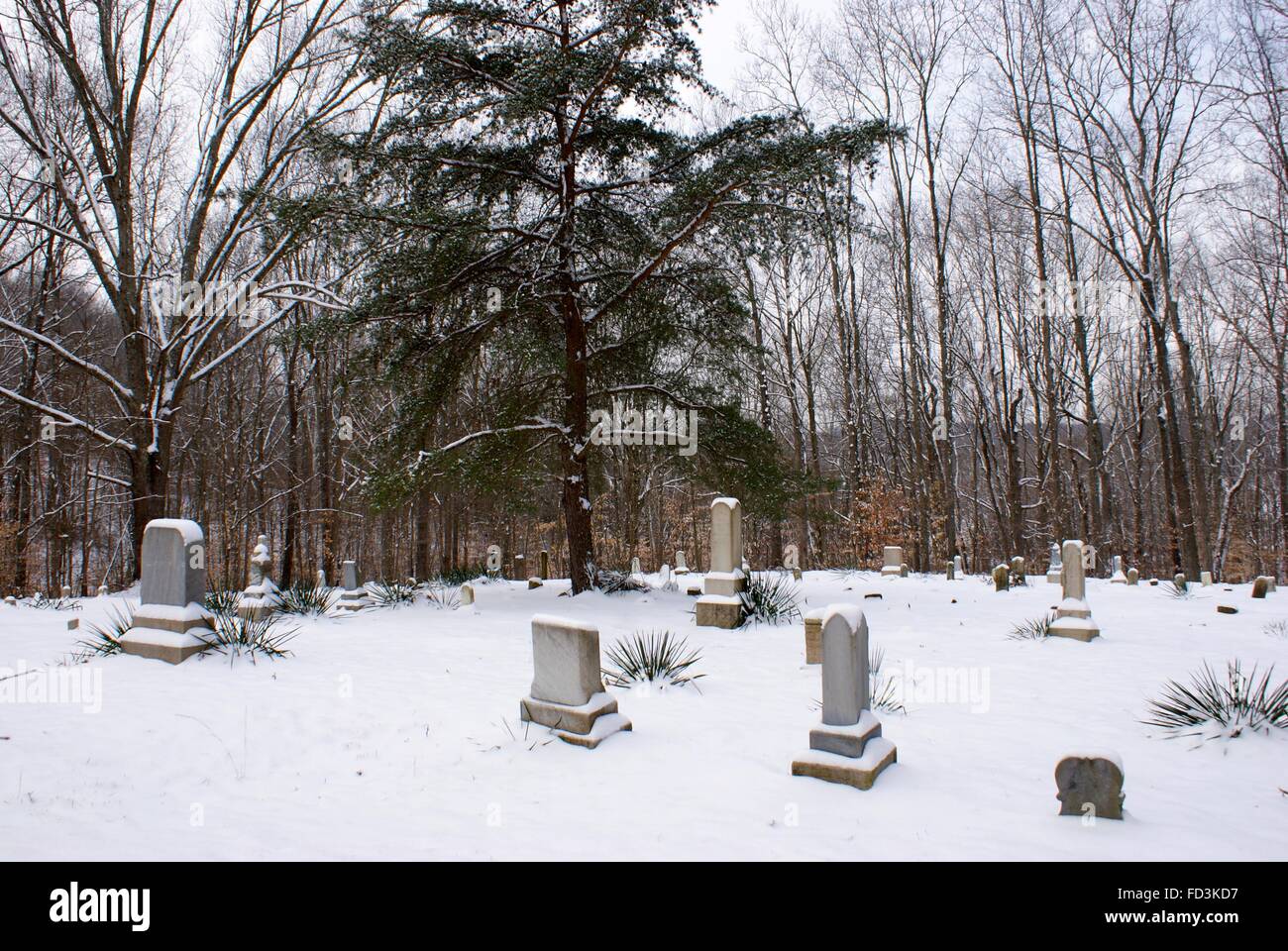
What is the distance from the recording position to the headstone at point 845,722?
154 inches

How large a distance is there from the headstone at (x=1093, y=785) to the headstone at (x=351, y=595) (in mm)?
9321

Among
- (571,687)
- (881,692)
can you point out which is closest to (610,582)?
(881,692)

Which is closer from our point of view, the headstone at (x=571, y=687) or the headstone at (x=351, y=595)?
the headstone at (x=571, y=687)

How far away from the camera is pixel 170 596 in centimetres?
642

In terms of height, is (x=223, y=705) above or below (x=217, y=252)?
below

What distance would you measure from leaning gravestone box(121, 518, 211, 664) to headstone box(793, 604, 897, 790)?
5653 mm

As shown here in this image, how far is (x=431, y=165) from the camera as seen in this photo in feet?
32.9

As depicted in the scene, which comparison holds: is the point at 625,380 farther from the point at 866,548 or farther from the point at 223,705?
the point at 866,548

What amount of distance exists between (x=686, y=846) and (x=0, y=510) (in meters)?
22.7

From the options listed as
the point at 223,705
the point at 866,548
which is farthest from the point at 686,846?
the point at 866,548

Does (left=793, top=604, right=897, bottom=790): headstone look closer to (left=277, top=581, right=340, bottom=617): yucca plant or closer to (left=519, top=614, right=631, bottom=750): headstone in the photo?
(left=519, top=614, right=631, bottom=750): headstone

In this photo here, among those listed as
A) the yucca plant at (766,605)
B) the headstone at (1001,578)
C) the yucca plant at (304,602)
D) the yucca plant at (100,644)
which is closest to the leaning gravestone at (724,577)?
the yucca plant at (766,605)

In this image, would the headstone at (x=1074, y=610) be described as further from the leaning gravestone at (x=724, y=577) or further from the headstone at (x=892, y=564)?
the headstone at (x=892, y=564)

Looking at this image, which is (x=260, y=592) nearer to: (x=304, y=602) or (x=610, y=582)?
(x=304, y=602)
